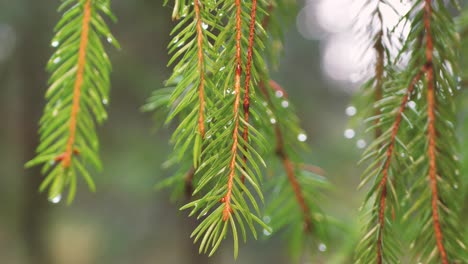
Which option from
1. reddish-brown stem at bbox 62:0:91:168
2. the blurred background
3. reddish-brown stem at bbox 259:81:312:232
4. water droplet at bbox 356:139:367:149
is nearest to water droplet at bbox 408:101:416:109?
water droplet at bbox 356:139:367:149

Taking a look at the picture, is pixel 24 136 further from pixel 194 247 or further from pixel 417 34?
pixel 417 34

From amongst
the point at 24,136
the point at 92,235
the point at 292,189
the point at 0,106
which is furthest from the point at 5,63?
the point at 292,189

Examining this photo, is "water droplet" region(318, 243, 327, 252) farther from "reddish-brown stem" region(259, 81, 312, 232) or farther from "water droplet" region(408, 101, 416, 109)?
"water droplet" region(408, 101, 416, 109)

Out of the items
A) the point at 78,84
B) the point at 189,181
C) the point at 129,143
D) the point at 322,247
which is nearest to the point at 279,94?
the point at 189,181

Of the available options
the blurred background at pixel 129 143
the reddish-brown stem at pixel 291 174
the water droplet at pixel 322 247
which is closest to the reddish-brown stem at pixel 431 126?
the reddish-brown stem at pixel 291 174

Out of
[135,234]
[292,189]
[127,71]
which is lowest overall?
[135,234]

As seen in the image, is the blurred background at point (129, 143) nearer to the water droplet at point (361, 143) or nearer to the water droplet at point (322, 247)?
the water droplet at point (322, 247)
